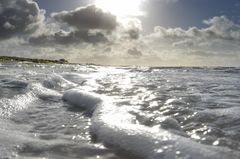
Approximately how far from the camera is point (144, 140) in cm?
545

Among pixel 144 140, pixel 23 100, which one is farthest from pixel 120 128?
pixel 23 100

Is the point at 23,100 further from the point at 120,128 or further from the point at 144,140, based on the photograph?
the point at 144,140

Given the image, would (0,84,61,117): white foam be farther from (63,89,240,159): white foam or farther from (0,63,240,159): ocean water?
(63,89,240,159): white foam

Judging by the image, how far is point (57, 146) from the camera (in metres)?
5.39

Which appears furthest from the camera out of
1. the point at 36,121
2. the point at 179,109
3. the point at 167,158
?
the point at 179,109

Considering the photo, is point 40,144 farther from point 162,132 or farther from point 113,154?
point 162,132

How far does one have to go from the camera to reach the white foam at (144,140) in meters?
4.72

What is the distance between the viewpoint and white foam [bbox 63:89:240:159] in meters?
4.72

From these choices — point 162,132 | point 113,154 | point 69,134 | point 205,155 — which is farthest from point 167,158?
point 69,134

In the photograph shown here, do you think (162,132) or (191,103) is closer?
(162,132)

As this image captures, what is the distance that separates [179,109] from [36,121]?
351cm

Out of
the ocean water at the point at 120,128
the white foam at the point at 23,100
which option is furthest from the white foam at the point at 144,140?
the white foam at the point at 23,100

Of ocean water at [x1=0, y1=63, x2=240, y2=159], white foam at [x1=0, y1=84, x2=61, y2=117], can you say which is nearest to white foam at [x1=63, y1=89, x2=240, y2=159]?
ocean water at [x1=0, y1=63, x2=240, y2=159]

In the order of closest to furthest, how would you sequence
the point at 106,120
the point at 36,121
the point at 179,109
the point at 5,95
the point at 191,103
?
the point at 106,120, the point at 36,121, the point at 179,109, the point at 191,103, the point at 5,95
